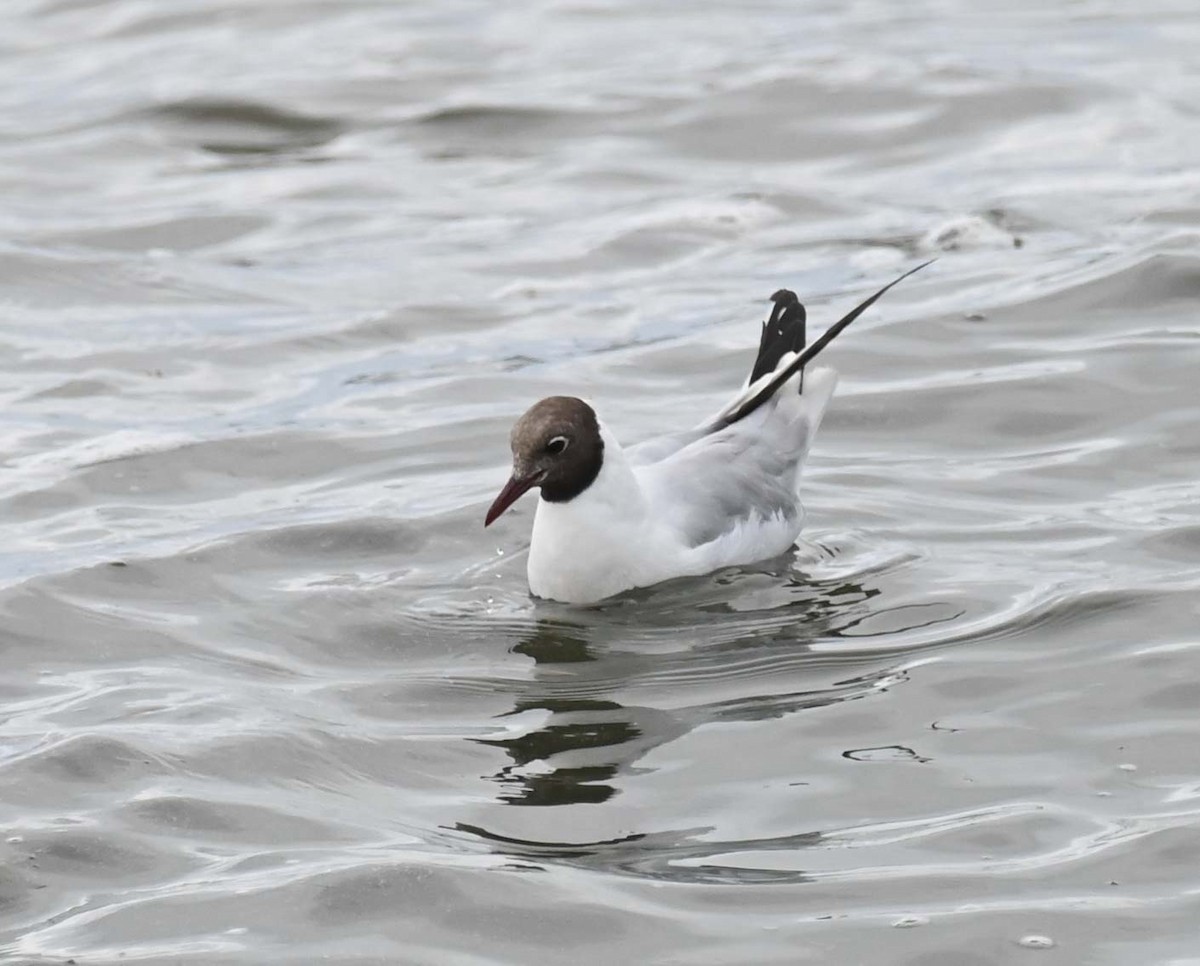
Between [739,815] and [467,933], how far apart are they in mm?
864

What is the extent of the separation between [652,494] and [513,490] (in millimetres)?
663

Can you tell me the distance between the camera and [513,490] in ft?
23.5

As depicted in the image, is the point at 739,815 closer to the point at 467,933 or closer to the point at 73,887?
the point at 467,933

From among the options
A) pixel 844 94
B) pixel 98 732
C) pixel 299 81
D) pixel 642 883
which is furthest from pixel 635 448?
pixel 299 81

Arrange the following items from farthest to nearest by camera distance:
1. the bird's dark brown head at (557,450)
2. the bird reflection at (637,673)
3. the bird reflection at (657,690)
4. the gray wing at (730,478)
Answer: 1. the gray wing at (730,478)
2. the bird's dark brown head at (557,450)
3. the bird reflection at (637,673)
4. the bird reflection at (657,690)

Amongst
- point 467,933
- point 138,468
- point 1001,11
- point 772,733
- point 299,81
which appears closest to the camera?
point 467,933

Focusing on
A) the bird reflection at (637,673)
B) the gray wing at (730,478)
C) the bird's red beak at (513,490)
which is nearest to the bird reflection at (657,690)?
the bird reflection at (637,673)

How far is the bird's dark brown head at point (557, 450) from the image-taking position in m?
7.25

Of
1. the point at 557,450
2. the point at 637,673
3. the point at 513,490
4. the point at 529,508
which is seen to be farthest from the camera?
the point at 529,508

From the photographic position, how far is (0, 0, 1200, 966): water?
16.8 ft

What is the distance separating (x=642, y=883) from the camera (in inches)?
199

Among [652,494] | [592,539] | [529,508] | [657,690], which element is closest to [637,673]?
[657,690]

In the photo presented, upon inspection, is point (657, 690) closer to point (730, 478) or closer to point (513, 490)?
point (513, 490)

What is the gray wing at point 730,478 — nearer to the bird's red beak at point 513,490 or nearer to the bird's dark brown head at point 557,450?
the bird's dark brown head at point 557,450
